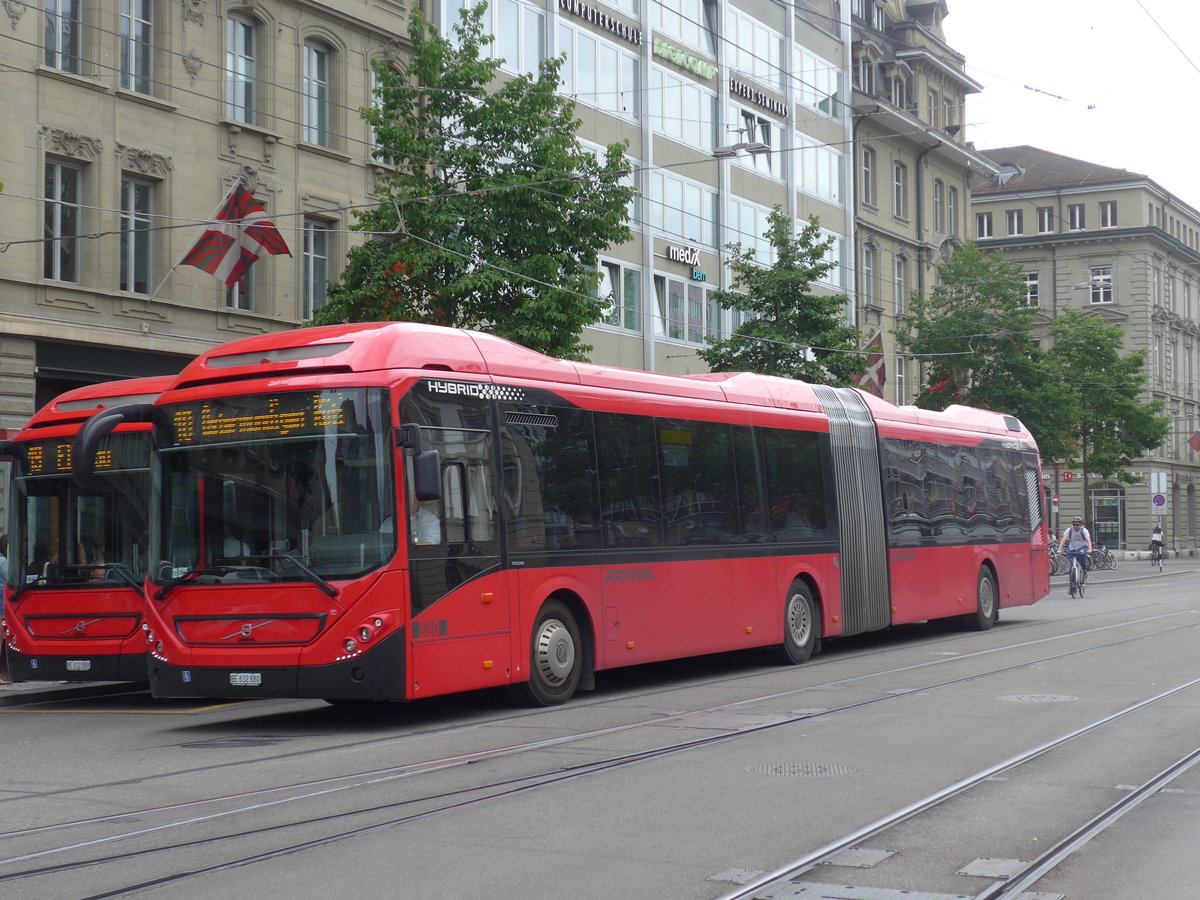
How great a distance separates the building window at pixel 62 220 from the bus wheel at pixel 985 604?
47.5 ft

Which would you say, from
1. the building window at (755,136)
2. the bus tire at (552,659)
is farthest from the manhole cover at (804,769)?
the building window at (755,136)

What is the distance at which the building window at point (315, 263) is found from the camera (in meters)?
28.0

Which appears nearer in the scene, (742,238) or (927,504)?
(927,504)

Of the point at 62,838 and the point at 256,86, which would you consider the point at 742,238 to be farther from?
the point at 62,838

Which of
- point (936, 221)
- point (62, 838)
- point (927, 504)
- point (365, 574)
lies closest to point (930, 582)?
point (927, 504)

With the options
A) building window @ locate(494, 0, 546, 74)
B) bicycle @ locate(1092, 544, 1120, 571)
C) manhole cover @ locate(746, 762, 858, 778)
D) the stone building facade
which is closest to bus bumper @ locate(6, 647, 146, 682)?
manhole cover @ locate(746, 762, 858, 778)

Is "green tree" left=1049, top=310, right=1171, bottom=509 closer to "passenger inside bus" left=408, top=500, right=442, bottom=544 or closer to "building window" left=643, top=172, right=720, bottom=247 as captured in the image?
"building window" left=643, top=172, right=720, bottom=247

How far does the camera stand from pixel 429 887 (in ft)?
20.9

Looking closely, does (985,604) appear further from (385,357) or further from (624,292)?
(624,292)

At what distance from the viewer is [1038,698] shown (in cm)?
1347

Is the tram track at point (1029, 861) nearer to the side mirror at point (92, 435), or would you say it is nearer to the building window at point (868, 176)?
the side mirror at point (92, 435)

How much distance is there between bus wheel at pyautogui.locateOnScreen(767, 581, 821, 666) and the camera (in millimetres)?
17906

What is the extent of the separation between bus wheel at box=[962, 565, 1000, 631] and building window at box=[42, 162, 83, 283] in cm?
1449

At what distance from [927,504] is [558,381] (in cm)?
938
